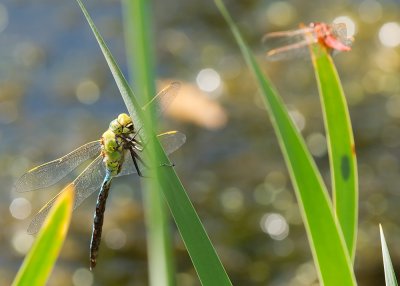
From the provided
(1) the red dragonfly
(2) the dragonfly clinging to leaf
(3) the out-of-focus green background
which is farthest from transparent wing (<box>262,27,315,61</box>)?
(3) the out-of-focus green background

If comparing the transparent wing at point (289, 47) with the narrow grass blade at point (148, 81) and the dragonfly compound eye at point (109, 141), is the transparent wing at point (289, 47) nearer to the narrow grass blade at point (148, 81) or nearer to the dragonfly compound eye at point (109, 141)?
the dragonfly compound eye at point (109, 141)

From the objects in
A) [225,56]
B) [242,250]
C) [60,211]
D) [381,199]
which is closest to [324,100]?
[60,211]

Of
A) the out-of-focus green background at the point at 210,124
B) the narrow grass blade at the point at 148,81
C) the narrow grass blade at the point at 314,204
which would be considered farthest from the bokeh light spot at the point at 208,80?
the narrow grass blade at the point at 148,81

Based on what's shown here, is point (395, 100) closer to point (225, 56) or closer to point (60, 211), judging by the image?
point (225, 56)

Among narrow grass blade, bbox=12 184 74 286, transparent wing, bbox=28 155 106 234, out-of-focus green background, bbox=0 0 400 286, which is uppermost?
out-of-focus green background, bbox=0 0 400 286

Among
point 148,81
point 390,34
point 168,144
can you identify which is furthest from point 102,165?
point 390,34

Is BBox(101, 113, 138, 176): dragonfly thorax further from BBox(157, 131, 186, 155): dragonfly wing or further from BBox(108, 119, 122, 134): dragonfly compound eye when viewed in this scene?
BBox(157, 131, 186, 155): dragonfly wing
